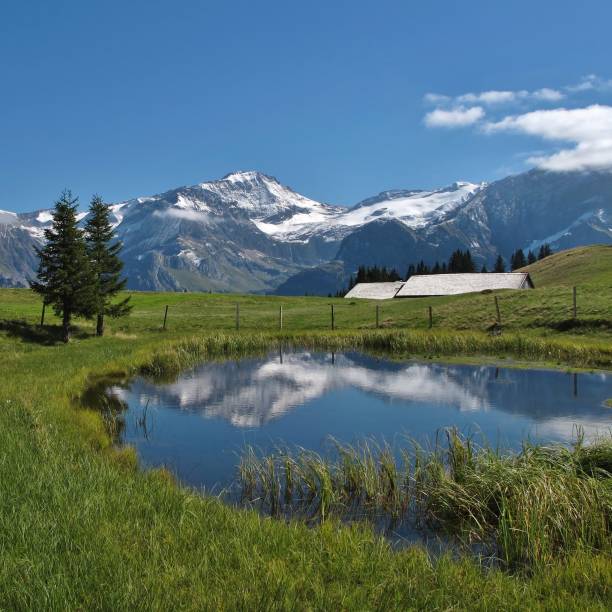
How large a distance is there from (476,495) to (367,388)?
17.5 meters

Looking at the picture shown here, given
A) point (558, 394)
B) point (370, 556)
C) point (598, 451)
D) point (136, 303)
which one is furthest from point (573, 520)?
point (136, 303)

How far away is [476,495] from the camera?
13062 millimetres

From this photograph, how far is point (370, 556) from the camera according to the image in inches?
366

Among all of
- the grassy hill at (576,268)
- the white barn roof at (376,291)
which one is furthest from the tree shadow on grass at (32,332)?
the white barn roof at (376,291)

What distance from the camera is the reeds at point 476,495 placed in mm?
10820

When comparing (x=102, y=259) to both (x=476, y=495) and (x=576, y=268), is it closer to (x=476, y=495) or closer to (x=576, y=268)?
(x=476, y=495)

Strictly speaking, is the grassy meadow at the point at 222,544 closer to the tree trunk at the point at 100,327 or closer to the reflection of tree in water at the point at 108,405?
the reflection of tree in water at the point at 108,405

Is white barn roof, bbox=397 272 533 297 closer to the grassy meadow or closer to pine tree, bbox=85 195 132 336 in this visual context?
pine tree, bbox=85 195 132 336

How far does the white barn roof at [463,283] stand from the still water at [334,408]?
227 ft

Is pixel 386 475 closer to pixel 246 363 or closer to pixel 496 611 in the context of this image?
pixel 496 611

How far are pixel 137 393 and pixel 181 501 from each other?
18.7 m

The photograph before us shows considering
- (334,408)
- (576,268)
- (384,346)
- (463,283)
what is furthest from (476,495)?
(576,268)

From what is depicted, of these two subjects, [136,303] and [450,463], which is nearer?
[450,463]

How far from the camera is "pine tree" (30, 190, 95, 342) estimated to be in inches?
1825
